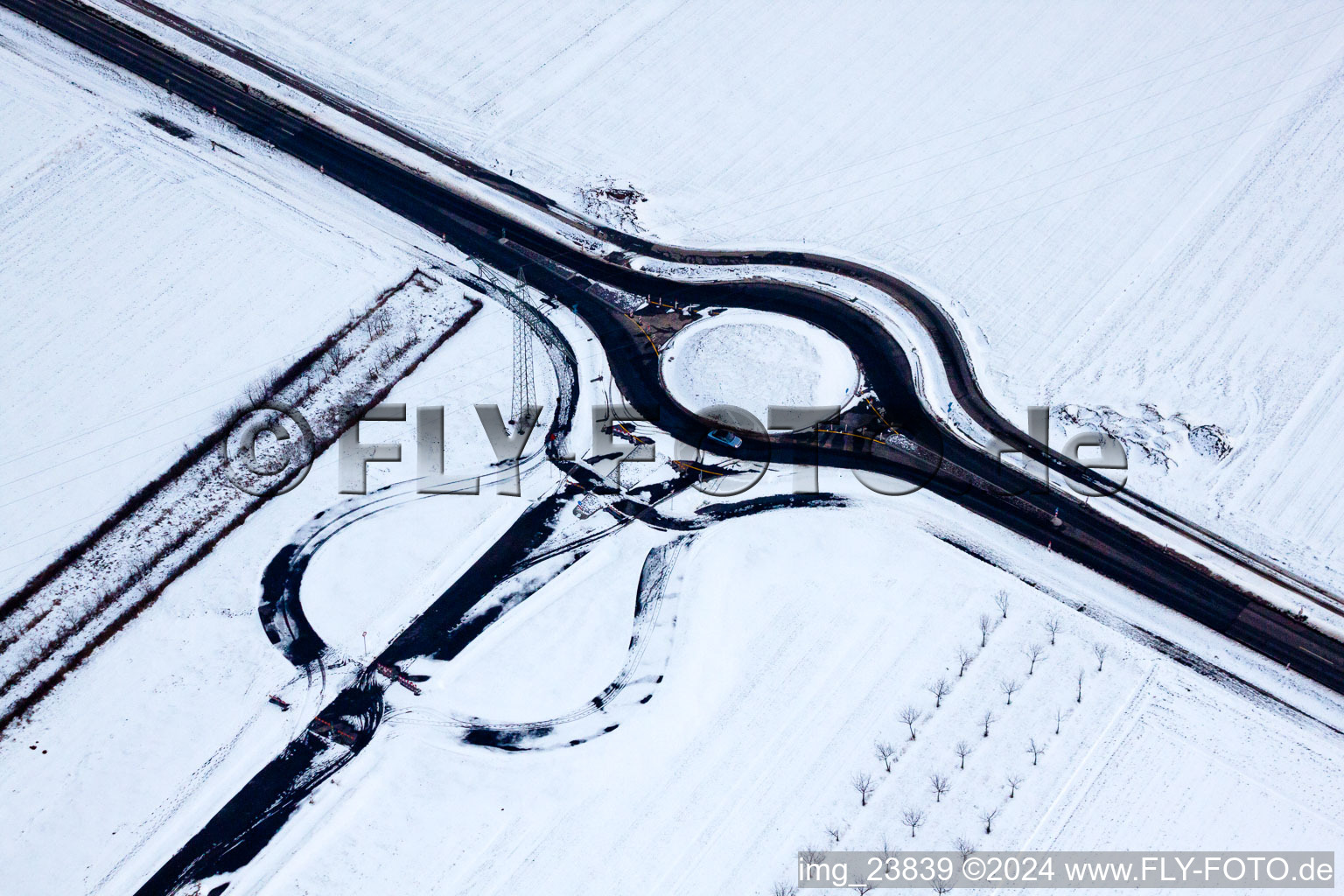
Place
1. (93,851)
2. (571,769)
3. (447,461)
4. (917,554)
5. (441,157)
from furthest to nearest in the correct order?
(441,157)
(447,461)
(917,554)
(571,769)
(93,851)

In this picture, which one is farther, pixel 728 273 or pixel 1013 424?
pixel 728 273

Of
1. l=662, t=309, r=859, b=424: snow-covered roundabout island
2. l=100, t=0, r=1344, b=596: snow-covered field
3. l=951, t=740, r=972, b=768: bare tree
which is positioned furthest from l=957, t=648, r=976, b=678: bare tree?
l=662, t=309, r=859, b=424: snow-covered roundabout island

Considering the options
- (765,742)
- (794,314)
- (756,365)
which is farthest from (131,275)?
(765,742)

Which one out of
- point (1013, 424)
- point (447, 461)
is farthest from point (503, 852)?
point (1013, 424)

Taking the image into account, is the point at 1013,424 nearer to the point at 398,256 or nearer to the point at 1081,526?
the point at 1081,526

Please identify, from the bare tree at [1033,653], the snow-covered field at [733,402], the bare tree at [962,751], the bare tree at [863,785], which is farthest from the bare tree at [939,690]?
the bare tree at [863,785]
